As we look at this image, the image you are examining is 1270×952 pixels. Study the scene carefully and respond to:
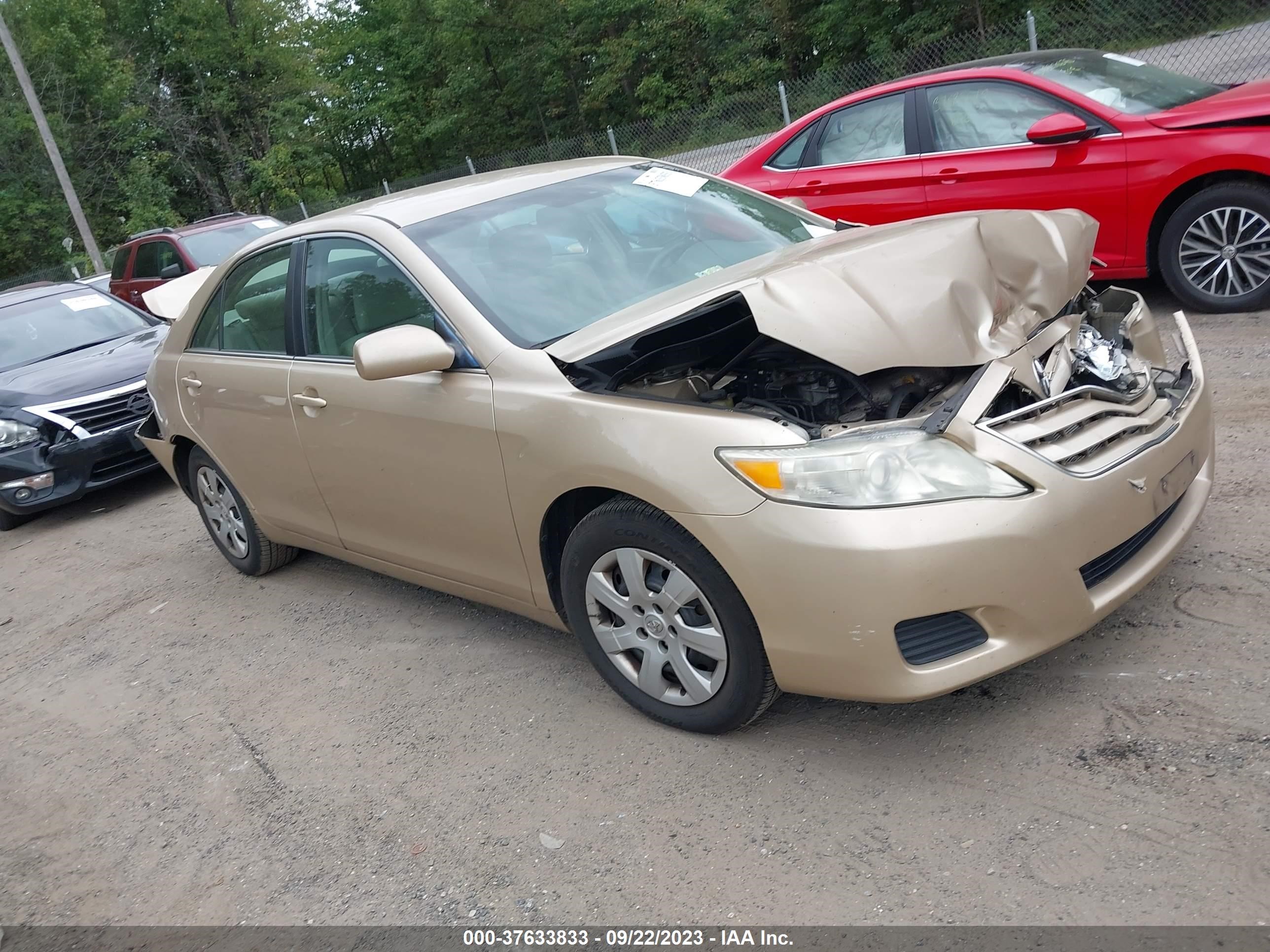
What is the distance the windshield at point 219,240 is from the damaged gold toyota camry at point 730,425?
32.3ft

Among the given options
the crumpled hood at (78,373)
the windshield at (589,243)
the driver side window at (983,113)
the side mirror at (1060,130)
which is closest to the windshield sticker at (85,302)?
the crumpled hood at (78,373)

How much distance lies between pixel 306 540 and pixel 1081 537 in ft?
10.9

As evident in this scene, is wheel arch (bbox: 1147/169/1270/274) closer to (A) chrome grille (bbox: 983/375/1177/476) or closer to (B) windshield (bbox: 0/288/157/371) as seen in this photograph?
(A) chrome grille (bbox: 983/375/1177/476)

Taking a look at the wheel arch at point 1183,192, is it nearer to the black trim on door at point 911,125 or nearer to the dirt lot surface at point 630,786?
the black trim on door at point 911,125

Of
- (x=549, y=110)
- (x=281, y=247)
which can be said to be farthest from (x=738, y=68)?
(x=281, y=247)

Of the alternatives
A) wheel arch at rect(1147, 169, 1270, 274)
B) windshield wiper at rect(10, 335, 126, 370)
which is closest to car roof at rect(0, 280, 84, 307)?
windshield wiper at rect(10, 335, 126, 370)

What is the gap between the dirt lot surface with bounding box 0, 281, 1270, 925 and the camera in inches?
104

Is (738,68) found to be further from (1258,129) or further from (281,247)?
(281,247)

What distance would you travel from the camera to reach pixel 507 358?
11.7ft

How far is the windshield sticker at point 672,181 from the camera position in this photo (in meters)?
4.50

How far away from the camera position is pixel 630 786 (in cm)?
326

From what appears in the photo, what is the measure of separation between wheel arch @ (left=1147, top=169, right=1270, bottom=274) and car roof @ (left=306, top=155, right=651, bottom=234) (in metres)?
3.21

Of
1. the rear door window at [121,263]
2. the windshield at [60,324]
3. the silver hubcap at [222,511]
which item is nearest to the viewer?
the silver hubcap at [222,511]

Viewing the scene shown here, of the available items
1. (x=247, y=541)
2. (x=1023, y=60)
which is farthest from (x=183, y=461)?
Result: (x=1023, y=60)
